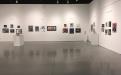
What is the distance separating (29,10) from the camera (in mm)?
26609

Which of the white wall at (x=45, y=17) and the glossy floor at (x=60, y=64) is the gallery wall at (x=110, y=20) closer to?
the glossy floor at (x=60, y=64)

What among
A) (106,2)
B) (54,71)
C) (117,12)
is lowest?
(54,71)

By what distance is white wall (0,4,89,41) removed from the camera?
87.2 ft

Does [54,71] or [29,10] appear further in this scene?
[29,10]

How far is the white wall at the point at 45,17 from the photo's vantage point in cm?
2658

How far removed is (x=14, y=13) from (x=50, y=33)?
210 inches

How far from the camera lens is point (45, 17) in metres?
26.8

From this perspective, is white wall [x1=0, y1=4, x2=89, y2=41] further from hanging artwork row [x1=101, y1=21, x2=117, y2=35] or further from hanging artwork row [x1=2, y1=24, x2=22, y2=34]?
hanging artwork row [x1=101, y1=21, x2=117, y2=35]

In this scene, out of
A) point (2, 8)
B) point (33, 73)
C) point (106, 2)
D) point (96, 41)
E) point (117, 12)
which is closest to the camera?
point (33, 73)

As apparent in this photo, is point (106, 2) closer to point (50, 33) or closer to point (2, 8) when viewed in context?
point (50, 33)

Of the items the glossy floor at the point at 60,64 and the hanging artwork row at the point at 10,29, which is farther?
the hanging artwork row at the point at 10,29

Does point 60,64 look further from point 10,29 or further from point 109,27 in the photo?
point 10,29

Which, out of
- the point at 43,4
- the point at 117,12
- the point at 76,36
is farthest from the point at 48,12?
the point at 117,12

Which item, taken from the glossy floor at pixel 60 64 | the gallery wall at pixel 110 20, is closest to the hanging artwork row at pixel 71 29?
the gallery wall at pixel 110 20
